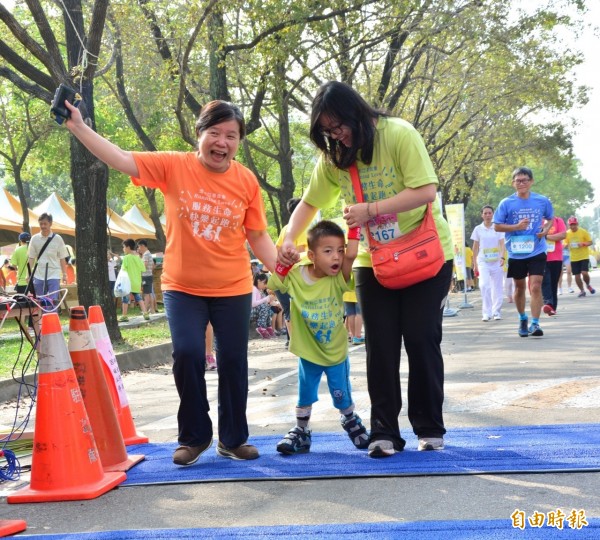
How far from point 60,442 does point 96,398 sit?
1.96 ft

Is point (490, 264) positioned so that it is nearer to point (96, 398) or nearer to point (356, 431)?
point (356, 431)

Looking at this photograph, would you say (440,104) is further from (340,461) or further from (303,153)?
(340,461)

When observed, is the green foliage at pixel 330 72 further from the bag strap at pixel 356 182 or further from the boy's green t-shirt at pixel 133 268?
the bag strap at pixel 356 182

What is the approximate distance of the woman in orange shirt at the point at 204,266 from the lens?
5219mm

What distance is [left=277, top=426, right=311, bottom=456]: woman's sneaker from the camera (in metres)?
5.34

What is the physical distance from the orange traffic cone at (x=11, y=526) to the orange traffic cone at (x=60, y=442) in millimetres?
509

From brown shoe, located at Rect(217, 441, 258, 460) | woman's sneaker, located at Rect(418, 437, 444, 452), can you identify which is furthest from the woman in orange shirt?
woman's sneaker, located at Rect(418, 437, 444, 452)

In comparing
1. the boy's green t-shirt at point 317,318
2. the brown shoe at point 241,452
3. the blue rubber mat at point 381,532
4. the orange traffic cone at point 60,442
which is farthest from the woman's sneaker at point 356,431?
the blue rubber mat at point 381,532

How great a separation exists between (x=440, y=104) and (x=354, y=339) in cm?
2404

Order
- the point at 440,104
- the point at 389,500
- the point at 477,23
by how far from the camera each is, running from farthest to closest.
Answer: the point at 440,104 < the point at 477,23 < the point at 389,500

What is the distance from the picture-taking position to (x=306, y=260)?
5559 mm

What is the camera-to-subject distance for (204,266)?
5238 mm

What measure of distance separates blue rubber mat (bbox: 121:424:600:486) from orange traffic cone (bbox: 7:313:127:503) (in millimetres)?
234

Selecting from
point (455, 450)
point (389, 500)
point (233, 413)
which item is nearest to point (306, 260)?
point (233, 413)
